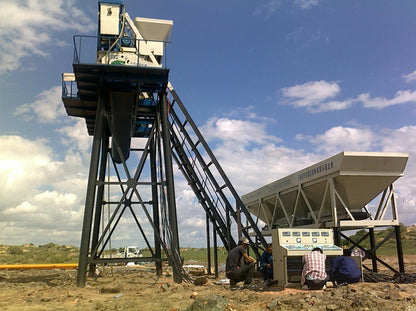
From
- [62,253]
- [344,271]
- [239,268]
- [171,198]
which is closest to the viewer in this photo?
[344,271]

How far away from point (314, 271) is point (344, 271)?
1.12m

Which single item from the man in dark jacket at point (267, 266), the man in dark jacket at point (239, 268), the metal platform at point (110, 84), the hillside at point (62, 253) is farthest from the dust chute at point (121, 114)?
the hillside at point (62, 253)

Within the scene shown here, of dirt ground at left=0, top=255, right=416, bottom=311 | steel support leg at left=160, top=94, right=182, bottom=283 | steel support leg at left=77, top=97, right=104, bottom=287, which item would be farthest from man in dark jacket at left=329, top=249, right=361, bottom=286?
steel support leg at left=77, top=97, right=104, bottom=287

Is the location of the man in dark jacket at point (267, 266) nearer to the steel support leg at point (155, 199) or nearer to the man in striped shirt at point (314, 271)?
the man in striped shirt at point (314, 271)

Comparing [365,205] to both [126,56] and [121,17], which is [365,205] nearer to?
[126,56]

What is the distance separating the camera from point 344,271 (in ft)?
39.4

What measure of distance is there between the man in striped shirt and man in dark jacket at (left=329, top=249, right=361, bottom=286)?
78cm

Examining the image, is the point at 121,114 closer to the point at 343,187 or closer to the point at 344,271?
the point at 343,187

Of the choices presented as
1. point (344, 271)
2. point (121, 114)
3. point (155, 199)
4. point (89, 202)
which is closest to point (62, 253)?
point (155, 199)

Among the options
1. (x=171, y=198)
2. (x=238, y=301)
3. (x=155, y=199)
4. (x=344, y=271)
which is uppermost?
(x=155, y=199)

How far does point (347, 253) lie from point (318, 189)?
6185mm

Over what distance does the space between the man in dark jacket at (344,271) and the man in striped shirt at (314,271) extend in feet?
2.55

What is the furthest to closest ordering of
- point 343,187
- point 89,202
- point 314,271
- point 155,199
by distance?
point 155,199, point 343,187, point 89,202, point 314,271

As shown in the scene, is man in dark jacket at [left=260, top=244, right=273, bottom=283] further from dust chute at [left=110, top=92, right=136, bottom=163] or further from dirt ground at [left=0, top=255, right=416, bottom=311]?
dust chute at [left=110, top=92, right=136, bottom=163]
